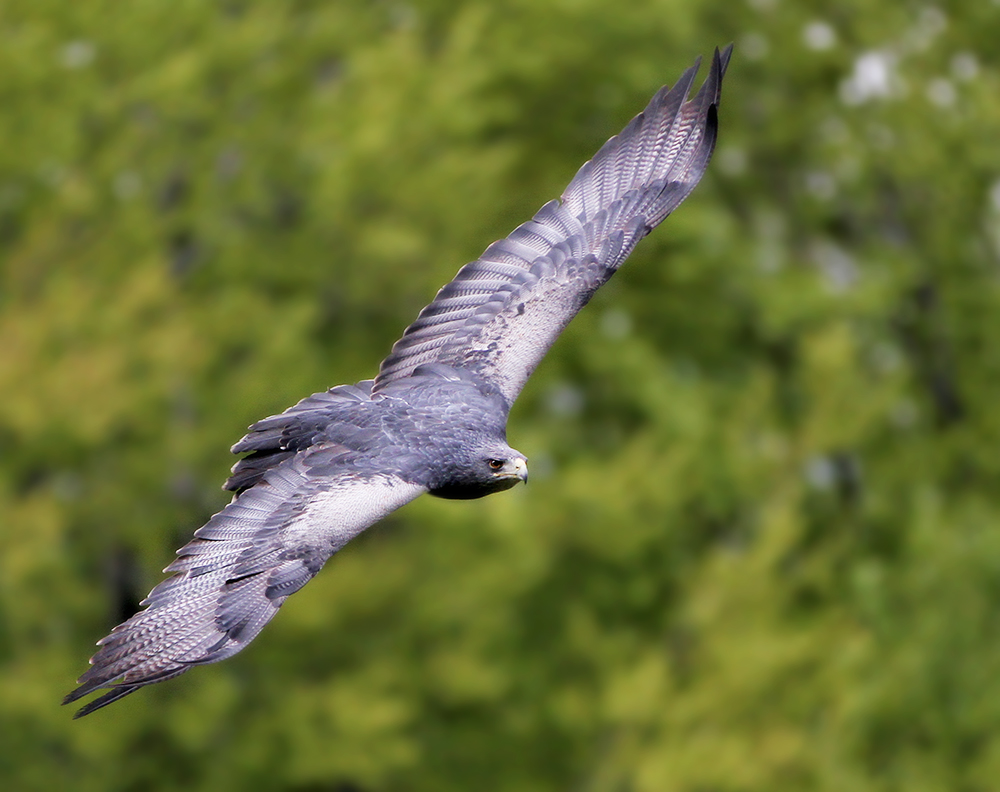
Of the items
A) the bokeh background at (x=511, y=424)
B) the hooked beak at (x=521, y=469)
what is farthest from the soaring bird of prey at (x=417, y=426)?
the bokeh background at (x=511, y=424)

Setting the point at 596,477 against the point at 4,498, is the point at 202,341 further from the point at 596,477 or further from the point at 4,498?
the point at 596,477

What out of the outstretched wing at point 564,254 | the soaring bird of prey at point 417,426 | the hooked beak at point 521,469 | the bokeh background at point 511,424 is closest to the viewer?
the soaring bird of prey at point 417,426

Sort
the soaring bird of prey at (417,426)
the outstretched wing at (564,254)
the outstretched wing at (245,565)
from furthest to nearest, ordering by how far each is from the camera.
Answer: the outstretched wing at (564,254) → the soaring bird of prey at (417,426) → the outstretched wing at (245,565)

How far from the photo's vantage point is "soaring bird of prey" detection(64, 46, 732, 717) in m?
8.77

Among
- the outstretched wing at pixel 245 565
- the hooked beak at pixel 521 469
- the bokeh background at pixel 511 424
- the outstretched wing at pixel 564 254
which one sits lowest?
the outstretched wing at pixel 245 565

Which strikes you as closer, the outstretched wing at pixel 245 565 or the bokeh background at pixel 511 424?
the outstretched wing at pixel 245 565

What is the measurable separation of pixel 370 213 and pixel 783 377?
23.7 ft

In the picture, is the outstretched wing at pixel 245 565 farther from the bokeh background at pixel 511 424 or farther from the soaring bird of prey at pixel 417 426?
the bokeh background at pixel 511 424

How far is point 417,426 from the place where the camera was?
9836mm

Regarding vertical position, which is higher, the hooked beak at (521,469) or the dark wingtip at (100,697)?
the hooked beak at (521,469)

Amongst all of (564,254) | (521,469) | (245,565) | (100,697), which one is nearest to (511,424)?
(564,254)

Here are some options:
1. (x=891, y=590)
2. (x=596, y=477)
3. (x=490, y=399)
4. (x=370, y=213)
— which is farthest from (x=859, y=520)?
(x=490, y=399)

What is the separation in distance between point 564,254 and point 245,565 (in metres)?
3.26

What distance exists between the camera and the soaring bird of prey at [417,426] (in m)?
8.77
